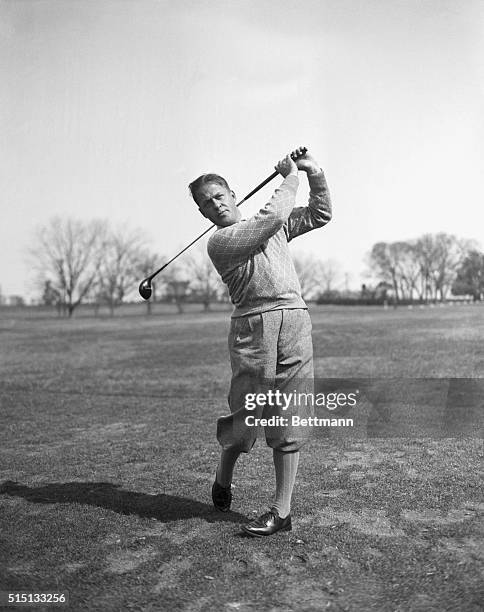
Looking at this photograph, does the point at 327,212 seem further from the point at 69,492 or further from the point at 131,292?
the point at 131,292

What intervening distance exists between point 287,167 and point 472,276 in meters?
13.7

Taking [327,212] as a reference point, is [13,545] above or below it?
below

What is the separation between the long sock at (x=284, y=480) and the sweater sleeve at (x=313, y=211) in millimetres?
1276

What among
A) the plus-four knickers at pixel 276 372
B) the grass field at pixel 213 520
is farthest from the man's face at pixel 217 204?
the grass field at pixel 213 520

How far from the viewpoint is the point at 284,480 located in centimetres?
329

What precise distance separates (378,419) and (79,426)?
3.46 m

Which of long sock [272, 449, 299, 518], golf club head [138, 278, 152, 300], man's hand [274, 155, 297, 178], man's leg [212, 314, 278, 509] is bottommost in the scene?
long sock [272, 449, 299, 518]

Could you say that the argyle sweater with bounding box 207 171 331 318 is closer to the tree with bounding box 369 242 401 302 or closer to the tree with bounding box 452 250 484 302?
the tree with bounding box 452 250 484 302

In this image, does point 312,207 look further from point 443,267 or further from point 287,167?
point 443,267

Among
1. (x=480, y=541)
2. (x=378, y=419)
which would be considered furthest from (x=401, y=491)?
(x=378, y=419)

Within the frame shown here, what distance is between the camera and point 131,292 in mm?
61000

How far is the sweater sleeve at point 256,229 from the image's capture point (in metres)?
3.12

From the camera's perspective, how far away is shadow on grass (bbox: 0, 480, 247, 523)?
3.63 meters

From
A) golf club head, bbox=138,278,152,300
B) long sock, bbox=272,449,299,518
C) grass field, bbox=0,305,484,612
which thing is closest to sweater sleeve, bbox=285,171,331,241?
golf club head, bbox=138,278,152,300
